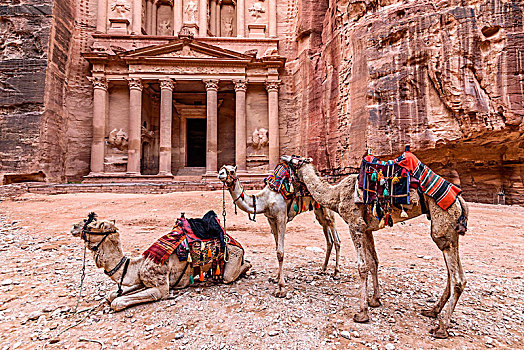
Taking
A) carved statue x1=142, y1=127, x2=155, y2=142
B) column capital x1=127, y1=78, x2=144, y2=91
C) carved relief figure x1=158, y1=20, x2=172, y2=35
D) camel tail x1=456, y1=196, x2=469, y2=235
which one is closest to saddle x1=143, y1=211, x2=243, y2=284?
camel tail x1=456, y1=196, x2=469, y2=235

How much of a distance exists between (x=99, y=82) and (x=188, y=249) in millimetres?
21627

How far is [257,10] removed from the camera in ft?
76.2

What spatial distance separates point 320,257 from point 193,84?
1962 centimetres

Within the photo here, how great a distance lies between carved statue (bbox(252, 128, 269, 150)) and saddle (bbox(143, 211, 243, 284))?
1744 centimetres

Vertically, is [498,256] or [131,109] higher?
[131,109]

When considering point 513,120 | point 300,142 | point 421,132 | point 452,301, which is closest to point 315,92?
point 300,142

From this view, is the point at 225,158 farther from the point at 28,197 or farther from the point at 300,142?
the point at 28,197

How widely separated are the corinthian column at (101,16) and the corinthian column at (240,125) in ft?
40.4

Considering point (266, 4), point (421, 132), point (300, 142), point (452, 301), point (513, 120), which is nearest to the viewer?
point (452, 301)

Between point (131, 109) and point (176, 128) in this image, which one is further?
point (176, 128)

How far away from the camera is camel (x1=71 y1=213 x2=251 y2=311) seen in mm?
3250

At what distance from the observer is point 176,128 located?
2470 cm

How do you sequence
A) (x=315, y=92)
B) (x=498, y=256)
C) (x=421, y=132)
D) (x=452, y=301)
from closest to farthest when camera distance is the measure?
(x=452, y=301) < (x=498, y=256) < (x=421, y=132) < (x=315, y=92)

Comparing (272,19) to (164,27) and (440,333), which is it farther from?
(440,333)
